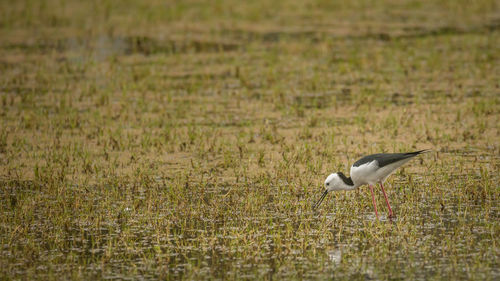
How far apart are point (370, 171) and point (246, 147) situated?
275 cm

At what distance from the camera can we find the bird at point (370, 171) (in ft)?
25.1

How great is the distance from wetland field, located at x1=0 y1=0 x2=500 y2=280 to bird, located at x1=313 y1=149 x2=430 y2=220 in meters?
0.24

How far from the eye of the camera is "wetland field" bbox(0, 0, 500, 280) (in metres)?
6.77

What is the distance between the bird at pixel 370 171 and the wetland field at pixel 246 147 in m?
0.24

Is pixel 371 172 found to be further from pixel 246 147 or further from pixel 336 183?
pixel 246 147

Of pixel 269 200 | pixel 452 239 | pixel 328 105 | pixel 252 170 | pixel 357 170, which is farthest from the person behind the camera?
pixel 328 105

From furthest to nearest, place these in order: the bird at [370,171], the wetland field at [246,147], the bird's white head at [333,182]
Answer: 1. the bird's white head at [333,182]
2. the bird at [370,171]
3. the wetland field at [246,147]

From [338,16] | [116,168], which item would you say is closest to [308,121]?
[116,168]

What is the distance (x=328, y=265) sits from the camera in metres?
6.46

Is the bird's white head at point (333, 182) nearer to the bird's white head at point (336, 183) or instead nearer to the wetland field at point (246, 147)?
the bird's white head at point (336, 183)

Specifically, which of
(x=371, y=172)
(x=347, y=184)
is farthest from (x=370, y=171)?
(x=347, y=184)

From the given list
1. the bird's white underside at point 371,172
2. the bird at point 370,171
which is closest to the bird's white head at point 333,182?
the bird at point 370,171

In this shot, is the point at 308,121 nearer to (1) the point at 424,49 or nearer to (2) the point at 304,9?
(1) the point at 424,49

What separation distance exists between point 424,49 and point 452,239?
968cm
